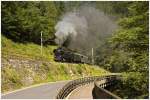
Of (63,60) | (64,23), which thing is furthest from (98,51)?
(63,60)

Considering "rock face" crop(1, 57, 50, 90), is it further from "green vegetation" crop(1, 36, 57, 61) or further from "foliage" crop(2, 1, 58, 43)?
"foliage" crop(2, 1, 58, 43)

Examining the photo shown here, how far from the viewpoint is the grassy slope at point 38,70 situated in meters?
49.1

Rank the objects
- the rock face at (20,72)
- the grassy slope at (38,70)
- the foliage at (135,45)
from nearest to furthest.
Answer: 1. the foliage at (135,45)
2. the rock face at (20,72)
3. the grassy slope at (38,70)

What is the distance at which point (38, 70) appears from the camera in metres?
61.6

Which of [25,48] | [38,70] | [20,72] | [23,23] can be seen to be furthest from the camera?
[25,48]

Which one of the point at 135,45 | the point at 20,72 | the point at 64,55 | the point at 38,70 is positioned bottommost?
the point at 38,70

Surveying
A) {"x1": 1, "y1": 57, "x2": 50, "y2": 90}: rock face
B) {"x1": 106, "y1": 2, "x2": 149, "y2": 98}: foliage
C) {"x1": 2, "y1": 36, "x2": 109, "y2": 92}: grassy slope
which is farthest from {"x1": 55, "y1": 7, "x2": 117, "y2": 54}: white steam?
{"x1": 106, "y1": 2, "x2": 149, "y2": 98}: foliage

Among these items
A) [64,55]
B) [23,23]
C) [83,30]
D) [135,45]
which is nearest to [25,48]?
[23,23]

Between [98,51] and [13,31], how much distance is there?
2990 centimetres

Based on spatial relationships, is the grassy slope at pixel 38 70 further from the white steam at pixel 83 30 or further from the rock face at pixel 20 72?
the white steam at pixel 83 30

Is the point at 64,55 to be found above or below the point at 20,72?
above

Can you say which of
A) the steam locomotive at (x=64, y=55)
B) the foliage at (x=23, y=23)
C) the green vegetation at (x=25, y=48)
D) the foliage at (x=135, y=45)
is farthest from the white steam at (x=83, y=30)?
the foliage at (x=135, y=45)

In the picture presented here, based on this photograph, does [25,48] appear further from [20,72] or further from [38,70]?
[20,72]

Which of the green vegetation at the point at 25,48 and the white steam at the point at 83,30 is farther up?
the white steam at the point at 83,30
